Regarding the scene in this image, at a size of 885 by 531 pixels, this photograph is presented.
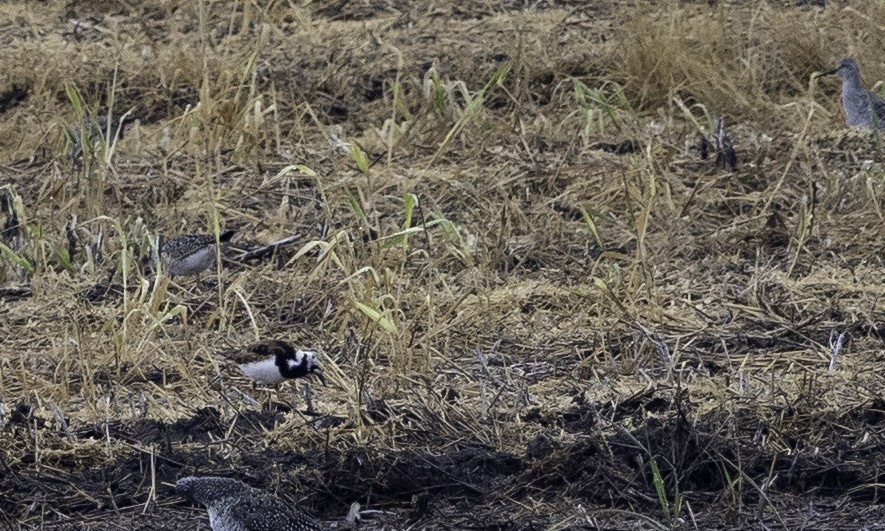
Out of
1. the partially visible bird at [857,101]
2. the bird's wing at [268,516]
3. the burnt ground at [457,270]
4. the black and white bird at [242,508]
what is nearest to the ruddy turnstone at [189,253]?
the burnt ground at [457,270]

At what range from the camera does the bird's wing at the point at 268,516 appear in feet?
15.7

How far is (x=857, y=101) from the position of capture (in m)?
9.27

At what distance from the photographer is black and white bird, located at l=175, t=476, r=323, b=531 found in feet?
15.7

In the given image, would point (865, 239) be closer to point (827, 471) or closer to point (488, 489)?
point (827, 471)

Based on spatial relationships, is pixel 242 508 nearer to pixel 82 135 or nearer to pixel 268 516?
pixel 268 516

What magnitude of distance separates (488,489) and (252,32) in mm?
7030

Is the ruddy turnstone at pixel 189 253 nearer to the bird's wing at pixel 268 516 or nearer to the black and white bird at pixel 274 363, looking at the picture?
the black and white bird at pixel 274 363

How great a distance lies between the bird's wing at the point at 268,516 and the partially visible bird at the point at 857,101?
17.4 ft

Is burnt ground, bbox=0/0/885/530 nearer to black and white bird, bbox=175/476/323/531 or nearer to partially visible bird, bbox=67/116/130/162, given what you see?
partially visible bird, bbox=67/116/130/162

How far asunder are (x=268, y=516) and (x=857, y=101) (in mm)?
5628

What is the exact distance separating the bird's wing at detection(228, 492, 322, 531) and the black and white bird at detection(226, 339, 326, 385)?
111 centimetres

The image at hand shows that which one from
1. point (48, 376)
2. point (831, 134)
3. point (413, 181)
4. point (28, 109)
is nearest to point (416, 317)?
point (48, 376)

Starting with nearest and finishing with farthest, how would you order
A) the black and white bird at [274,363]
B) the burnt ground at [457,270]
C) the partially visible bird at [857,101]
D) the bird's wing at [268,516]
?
1. the bird's wing at [268,516]
2. the burnt ground at [457,270]
3. the black and white bird at [274,363]
4. the partially visible bird at [857,101]

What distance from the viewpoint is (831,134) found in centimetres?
921
